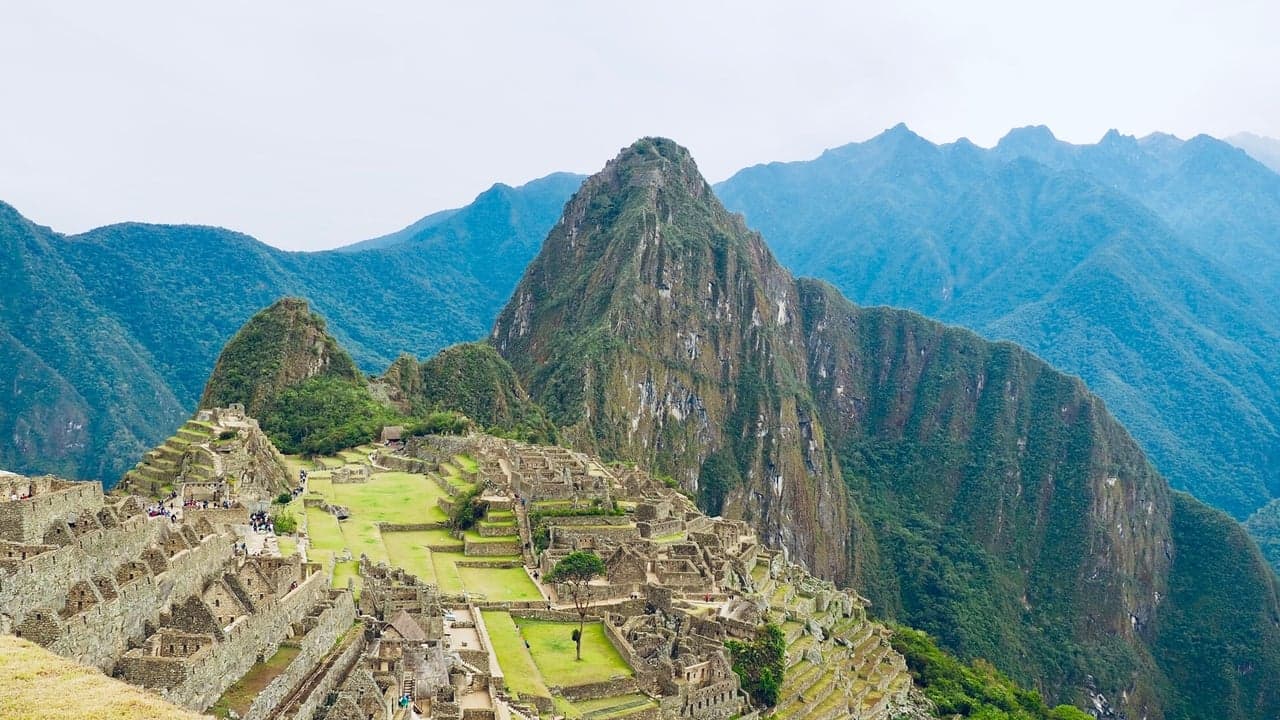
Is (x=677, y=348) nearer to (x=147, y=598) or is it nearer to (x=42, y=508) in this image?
(x=147, y=598)

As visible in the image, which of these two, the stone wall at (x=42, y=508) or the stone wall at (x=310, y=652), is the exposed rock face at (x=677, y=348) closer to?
the stone wall at (x=310, y=652)

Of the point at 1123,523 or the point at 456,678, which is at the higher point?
the point at 456,678

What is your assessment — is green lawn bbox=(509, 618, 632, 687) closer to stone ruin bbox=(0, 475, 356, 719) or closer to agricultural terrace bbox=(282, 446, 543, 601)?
agricultural terrace bbox=(282, 446, 543, 601)

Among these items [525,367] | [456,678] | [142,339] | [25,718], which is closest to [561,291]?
[525,367]

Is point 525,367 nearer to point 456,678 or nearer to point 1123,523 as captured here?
point 1123,523

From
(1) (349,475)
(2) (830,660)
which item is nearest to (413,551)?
(1) (349,475)

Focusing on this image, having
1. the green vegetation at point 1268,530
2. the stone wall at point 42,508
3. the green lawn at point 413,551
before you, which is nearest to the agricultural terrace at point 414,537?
the green lawn at point 413,551
